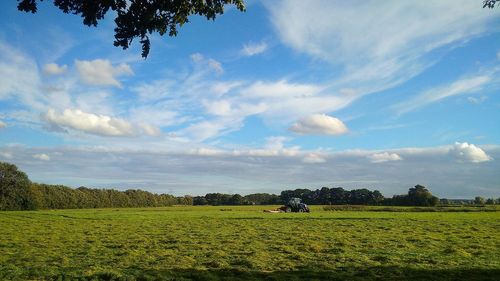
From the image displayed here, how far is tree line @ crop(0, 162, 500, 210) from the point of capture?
92.2 m

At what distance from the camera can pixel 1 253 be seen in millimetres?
18188

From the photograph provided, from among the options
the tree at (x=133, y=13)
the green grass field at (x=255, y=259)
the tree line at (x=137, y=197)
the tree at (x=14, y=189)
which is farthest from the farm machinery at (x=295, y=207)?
the tree at (x=14, y=189)

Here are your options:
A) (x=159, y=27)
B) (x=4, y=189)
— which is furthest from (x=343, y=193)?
(x=159, y=27)

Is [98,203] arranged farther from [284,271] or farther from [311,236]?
[284,271]

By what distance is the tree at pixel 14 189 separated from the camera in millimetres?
89688

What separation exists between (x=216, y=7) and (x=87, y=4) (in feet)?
8.13

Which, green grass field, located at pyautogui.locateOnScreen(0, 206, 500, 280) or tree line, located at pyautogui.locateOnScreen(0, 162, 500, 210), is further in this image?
tree line, located at pyautogui.locateOnScreen(0, 162, 500, 210)

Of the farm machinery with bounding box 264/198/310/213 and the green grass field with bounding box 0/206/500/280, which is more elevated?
the farm machinery with bounding box 264/198/310/213

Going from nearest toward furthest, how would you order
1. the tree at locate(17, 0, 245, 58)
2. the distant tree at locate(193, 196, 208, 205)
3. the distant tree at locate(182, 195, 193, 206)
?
the tree at locate(17, 0, 245, 58)
the distant tree at locate(193, 196, 208, 205)
the distant tree at locate(182, 195, 193, 206)

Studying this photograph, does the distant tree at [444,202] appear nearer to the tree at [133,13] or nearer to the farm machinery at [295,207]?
the farm machinery at [295,207]

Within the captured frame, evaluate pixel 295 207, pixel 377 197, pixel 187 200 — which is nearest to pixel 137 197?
pixel 187 200

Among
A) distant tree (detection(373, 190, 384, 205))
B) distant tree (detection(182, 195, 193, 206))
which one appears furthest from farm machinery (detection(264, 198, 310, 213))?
distant tree (detection(182, 195, 193, 206))

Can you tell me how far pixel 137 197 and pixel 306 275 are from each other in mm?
A: 130537

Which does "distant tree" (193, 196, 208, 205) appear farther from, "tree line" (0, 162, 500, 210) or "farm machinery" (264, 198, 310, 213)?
"farm machinery" (264, 198, 310, 213)
